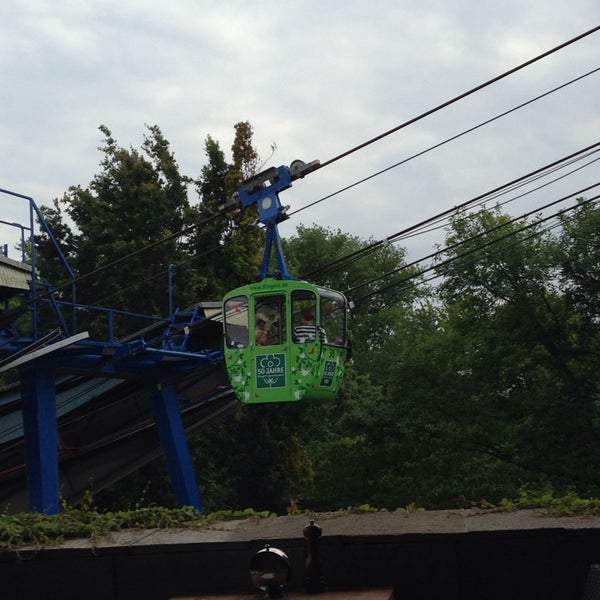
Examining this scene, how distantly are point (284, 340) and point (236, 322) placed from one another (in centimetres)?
100

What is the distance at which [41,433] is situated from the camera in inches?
872

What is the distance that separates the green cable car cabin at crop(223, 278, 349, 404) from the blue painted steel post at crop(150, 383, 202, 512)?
8.88m

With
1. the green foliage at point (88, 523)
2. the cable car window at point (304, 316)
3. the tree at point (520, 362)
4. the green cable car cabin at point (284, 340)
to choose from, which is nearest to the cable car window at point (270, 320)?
the green cable car cabin at point (284, 340)

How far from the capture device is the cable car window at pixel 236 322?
16984mm

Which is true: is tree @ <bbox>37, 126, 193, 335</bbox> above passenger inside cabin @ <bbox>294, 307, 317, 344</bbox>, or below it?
above

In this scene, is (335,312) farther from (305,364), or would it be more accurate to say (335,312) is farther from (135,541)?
(135,541)

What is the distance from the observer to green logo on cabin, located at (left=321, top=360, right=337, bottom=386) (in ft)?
55.0

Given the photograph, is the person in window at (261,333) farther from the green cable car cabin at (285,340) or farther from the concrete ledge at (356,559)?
the concrete ledge at (356,559)

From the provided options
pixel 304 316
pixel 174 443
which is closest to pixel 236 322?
pixel 304 316

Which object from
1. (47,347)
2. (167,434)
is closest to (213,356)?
(167,434)

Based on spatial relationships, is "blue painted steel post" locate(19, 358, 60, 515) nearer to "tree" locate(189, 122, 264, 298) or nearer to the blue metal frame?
the blue metal frame

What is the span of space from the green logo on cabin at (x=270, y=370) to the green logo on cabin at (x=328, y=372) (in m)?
0.74

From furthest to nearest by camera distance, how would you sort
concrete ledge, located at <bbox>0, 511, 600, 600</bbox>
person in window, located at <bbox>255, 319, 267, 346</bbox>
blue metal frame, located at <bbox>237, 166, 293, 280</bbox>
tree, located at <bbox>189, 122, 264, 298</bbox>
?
tree, located at <bbox>189, 122, 264, 298</bbox> < blue metal frame, located at <bbox>237, 166, 293, 280</bbox> < person in window, located at <bbox>255, 319, 267, 346</bbox> < concrete ledge, located at <bbox>0, 511, 600, 600</bbox>

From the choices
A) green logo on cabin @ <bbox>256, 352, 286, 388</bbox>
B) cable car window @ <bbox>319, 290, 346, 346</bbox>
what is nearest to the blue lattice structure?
green logo on cabin @ <bbox>256, 352, 286, 388</bbox>
